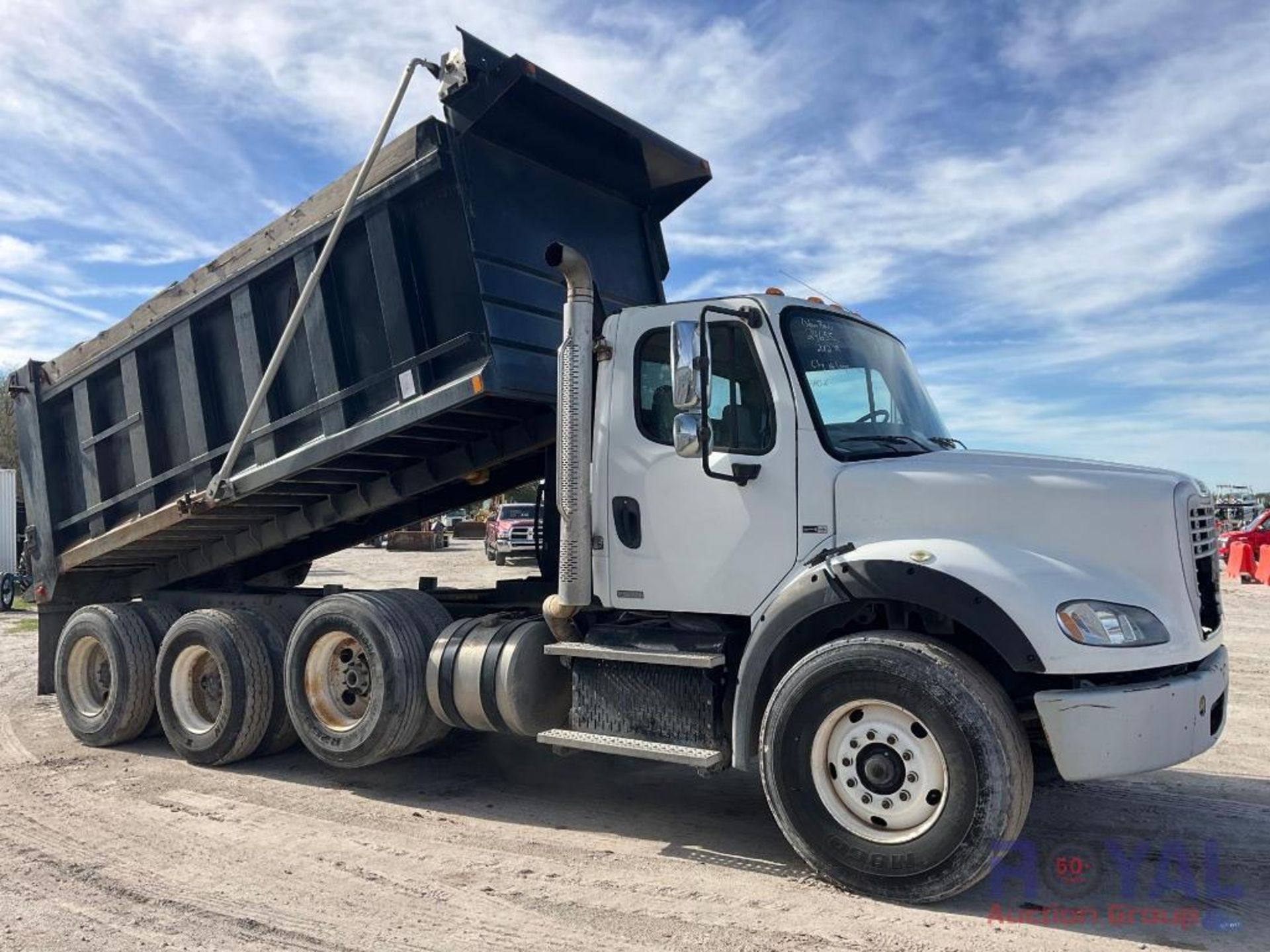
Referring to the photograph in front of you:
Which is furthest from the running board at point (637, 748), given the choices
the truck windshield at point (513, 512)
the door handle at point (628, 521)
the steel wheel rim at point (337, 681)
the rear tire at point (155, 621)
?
the truck windshield at point (513, 512)

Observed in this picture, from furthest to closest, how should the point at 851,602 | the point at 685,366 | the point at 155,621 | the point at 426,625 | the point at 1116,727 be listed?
the point at 155,621 → the point at 426,625 → the point at 685,366 → the point at 851,602 → the point at 1116,727

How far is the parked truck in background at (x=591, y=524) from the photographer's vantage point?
13.6 feet

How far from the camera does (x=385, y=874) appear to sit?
4.66 metres

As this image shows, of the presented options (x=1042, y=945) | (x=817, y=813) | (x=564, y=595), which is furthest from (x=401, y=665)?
(x=1042, y=945)

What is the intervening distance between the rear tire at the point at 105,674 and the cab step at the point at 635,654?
3705 millimetres

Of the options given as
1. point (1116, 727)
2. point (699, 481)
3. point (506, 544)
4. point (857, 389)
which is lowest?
point (1116, 727)

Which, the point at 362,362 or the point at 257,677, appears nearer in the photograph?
the point at 362,362

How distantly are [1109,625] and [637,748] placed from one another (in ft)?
7.34

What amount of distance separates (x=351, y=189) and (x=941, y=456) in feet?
12.1

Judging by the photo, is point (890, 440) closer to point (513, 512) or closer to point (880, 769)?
point (880, 769)

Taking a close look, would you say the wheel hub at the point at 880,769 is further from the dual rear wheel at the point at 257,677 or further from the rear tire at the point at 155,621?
the rear tire at the point at 155,621

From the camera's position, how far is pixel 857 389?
16.9 ft

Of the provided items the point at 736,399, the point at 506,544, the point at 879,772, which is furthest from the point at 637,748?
the point at 506,544

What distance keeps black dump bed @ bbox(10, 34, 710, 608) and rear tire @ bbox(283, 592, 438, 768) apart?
0.94m
